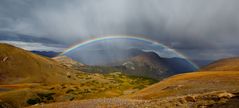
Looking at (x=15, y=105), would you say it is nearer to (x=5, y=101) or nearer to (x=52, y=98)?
(x=5, y=101)

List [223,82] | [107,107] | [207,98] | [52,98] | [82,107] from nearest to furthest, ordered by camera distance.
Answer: [207,98]
[107,107]
[82,107]
[223,82]
[52,98]

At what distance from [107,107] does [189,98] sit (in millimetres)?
15108

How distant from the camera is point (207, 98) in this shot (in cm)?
3753

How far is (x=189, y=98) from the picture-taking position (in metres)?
38.5

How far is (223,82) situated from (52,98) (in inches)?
4734

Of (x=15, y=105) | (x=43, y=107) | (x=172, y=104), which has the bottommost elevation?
(x=15, y=105)

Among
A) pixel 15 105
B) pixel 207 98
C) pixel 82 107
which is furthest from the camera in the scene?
pixel 15 105

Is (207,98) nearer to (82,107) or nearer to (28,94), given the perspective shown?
(82,107)

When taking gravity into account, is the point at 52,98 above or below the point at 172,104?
below

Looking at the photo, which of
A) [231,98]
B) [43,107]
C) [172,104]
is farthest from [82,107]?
[231,98]

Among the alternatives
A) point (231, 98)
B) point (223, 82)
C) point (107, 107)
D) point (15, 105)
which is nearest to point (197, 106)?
point (231, 98)

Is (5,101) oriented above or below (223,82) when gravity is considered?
below

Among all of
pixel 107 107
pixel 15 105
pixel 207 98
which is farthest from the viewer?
pixel 15 105

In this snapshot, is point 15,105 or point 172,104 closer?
point 172,104
